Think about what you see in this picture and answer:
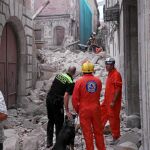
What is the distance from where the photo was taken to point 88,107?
18.7ft

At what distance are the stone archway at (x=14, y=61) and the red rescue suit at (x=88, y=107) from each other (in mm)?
5801

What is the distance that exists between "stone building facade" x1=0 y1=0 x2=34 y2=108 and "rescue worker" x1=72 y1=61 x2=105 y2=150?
5.63 meters

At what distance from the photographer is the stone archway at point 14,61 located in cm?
1141

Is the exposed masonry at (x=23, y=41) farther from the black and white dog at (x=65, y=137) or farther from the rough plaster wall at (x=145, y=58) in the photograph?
the rough plaster wall at (x=145, y=58)

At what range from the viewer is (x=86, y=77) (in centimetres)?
584

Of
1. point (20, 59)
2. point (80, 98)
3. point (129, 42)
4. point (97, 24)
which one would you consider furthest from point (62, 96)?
point (97, 24)

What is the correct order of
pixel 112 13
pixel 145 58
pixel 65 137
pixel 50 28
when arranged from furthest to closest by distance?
pixel 50 28
pixel 112 13
pixel 65 137
pixel 145 58

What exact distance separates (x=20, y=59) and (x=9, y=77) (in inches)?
48.1

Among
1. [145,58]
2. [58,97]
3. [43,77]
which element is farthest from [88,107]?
[43,77]

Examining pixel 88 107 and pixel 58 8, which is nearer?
pixel 88 107

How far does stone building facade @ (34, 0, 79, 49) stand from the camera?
102 feet

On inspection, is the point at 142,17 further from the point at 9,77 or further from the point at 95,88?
the point at 9,77

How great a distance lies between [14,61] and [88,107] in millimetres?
7171

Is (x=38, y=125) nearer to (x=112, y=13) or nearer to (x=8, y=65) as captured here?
(x=8, y=65)
